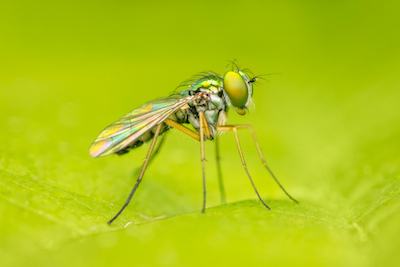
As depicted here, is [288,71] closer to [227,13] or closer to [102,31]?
[227,13]

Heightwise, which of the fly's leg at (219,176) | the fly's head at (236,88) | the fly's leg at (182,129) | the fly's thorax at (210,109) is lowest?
the fly's leg at (219,176)

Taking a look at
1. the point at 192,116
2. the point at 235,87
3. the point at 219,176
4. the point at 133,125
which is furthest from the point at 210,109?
the point at 133,125

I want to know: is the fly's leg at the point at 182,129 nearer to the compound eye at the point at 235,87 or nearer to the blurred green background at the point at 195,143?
the blurred green background at the point at 195,143

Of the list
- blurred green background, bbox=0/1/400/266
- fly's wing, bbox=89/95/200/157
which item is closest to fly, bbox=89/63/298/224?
fly's wing, bbox=89/95/200/157

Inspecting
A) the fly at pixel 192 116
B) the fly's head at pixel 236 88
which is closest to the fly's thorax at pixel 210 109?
the fly at pixel 192 116

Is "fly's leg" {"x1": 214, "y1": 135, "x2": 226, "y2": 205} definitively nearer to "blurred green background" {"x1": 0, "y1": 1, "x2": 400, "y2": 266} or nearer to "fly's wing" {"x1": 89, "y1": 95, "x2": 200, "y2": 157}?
"blurred green background" {"x1": 0, "y1": 1, "x2": 400, "y2": 266}

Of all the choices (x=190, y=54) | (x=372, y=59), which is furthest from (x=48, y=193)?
(x=372, y=59)
